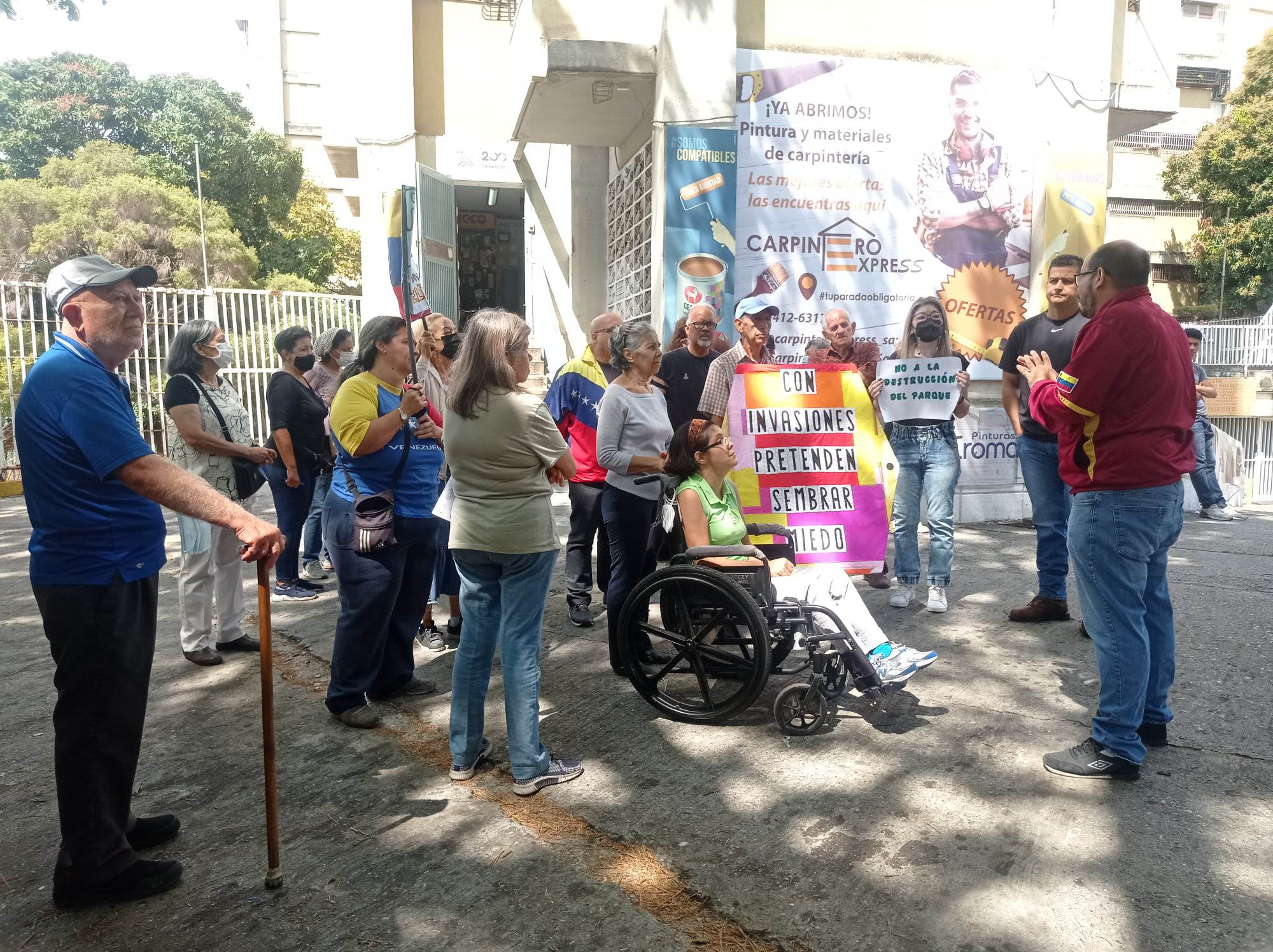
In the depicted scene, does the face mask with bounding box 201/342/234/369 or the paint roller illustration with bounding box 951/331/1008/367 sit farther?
the paint roller illustration with bounding box 951/331/1008/367

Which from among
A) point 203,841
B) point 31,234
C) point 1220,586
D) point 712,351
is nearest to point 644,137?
point 712,351

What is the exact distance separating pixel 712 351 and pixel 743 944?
14.4ft

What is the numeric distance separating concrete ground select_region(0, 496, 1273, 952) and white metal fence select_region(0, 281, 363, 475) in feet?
29.8

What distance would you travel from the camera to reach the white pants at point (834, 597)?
12.8ft

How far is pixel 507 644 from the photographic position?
3.39 meters

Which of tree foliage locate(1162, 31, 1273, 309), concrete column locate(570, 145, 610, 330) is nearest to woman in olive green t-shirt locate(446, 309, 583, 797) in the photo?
concrete column locate(570, 145, 610, 330)

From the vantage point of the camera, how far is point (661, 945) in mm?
2447

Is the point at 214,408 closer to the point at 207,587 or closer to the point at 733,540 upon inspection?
the point at 207,587

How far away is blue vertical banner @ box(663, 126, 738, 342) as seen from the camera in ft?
26.1

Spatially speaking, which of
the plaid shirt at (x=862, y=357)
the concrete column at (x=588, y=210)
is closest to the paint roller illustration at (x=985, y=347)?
the plaid shirt at (x=862, y=357)

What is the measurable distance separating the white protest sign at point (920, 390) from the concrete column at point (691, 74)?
106 inches

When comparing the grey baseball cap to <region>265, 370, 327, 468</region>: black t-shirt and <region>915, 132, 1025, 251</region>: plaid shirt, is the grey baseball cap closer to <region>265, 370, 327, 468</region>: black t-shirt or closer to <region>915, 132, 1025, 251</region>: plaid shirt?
<region>265, 370, 327, 468</region>: black t-shirt

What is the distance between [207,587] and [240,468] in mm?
708

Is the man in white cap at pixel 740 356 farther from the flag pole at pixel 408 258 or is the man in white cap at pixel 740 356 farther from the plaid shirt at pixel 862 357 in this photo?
the flag pole at pixel 408 258
